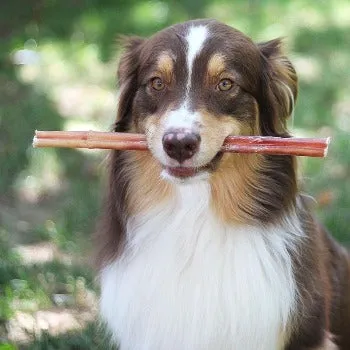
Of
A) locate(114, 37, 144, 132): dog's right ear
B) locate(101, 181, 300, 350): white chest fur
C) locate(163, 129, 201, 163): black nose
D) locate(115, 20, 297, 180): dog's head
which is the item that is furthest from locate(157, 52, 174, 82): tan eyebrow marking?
locate(101, 181, 300, 350): white chest fur

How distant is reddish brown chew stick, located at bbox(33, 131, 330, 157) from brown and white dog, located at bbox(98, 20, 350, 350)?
0.26ft

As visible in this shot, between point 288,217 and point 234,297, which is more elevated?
point 288,217

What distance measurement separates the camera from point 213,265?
13.3 ft

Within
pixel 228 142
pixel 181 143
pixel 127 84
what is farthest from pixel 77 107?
pixel 181 143

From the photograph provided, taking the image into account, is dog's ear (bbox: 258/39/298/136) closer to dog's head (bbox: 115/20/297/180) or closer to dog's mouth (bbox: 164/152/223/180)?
dog's head (bbox: 115/20/297/180)

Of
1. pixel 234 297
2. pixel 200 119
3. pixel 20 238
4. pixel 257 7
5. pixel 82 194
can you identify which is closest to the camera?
pixel 200 119

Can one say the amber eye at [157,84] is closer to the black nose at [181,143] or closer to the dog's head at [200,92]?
the dog's head at [200,92]

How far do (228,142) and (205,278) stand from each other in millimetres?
649

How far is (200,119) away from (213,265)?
71 centimetres

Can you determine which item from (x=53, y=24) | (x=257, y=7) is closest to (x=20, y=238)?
(x=53, y=24)

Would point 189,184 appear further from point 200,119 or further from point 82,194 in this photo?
point 82,194

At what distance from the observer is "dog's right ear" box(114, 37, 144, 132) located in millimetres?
4246

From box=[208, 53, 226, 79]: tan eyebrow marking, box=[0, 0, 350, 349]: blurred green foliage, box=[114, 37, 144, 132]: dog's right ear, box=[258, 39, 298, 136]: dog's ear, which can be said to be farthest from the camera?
box=[0, 0, 350, 349]: blurred green foliage

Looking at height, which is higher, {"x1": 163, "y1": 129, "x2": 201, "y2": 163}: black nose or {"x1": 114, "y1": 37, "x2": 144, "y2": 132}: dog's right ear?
{"x1": 114, "y1": 37, "x2": 144, "y2": 132}: dog's right ear
